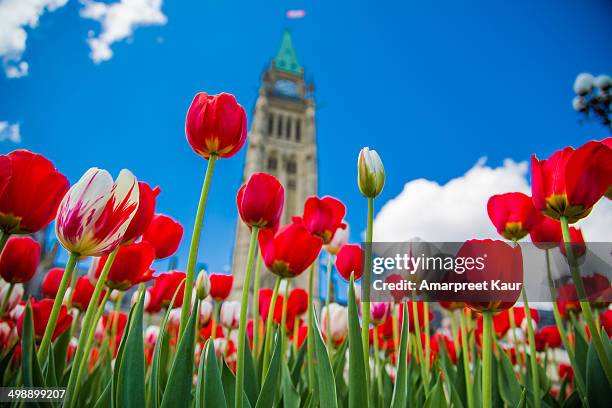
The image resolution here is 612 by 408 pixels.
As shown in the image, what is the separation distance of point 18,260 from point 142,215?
293 mm

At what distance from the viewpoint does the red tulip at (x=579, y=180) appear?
38 centimetres

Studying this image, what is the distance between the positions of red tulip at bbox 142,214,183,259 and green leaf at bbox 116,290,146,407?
181 mm

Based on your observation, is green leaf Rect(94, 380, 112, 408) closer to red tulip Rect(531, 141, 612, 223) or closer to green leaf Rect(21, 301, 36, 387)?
green leaf Rect(21, 301, 36, 387)

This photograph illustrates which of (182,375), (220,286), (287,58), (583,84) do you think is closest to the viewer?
(182,375)

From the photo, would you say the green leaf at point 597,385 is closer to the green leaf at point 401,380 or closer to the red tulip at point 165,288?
the green leaf at point 401,380

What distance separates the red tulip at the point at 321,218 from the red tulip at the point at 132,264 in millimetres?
218

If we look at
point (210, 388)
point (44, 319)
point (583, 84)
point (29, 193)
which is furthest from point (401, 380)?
point (583, 84)

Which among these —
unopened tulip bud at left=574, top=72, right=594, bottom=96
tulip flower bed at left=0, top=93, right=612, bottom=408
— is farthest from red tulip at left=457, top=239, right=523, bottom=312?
unopened tulip bud at left=574, top=72, right=594, bottom=96

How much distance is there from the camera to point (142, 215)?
15.9 inches

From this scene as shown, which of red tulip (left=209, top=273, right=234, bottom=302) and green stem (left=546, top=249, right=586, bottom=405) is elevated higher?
red tulip (left=209, top=273, right=234, bottom=302)

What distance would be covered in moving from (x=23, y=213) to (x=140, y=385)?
0.66ft

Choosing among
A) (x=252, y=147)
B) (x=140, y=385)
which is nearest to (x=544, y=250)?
(x=140, y=385)

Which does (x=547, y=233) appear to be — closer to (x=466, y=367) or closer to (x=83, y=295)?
(x=466, y=367)

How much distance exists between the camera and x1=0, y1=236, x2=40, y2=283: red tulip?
54 cm
